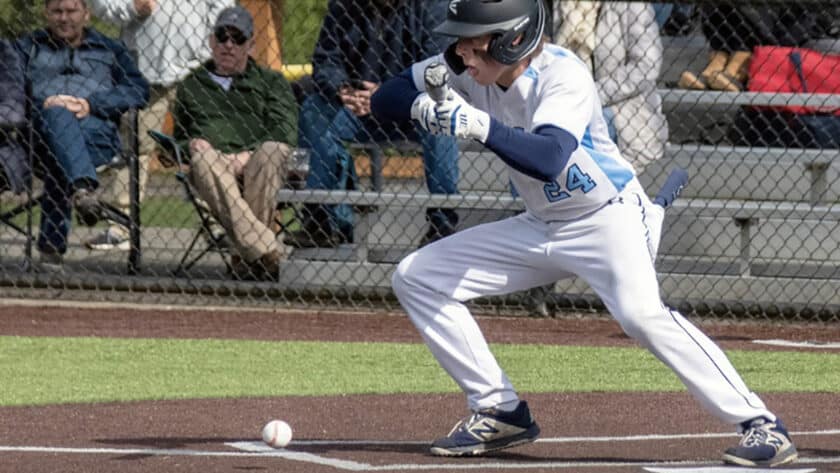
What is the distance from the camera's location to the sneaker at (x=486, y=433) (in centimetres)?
536

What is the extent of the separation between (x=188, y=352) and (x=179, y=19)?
3288 millimetres

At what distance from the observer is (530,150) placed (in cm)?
477

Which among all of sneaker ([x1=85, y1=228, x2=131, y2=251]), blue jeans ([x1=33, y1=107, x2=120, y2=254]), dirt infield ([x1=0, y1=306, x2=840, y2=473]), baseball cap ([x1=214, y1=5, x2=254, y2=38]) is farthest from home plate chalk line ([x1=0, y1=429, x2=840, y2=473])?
sneaker ([x1=85, y1=228, x2=131, y2=251])

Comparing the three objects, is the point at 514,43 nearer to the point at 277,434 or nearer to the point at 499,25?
the point at 499,25

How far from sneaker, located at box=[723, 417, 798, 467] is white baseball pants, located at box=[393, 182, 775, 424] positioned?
4 cm

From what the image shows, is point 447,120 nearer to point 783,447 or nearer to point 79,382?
point 783,447

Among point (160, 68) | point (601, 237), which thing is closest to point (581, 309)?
point (160, 68)

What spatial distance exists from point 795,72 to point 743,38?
64 cm

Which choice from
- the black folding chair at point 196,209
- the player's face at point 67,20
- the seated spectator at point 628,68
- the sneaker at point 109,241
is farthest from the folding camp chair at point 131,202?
the seated spectator at point 628,68

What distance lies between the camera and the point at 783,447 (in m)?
4.96

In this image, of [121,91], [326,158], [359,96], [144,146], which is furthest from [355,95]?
[144,146]

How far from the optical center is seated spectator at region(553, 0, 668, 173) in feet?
31.0

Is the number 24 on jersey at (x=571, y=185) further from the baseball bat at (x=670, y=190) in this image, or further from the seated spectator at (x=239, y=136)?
the seated spectator at (x=239, y=136)

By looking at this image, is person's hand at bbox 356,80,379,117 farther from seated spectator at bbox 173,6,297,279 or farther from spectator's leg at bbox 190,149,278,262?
spectator's leg at bbox 190,149,278,262
